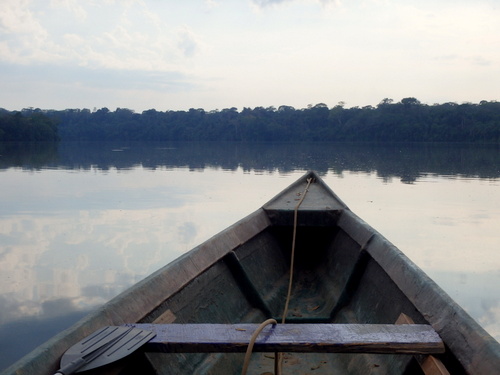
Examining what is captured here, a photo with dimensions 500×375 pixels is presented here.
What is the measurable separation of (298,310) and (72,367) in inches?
110

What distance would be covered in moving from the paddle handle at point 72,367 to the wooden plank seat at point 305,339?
0.32 m

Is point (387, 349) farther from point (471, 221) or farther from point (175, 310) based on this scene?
A: point (471, 221)

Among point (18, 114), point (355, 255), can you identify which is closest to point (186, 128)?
point (18, 114)

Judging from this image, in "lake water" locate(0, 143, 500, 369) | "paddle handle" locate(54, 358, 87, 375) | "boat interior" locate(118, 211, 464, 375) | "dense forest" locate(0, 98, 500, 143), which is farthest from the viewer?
"dense forest" locate(0, 98, 500, 143)

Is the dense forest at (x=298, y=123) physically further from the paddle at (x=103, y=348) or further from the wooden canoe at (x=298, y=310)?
the paddle at (x=103, y=348)

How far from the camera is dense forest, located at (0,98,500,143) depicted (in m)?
60.7

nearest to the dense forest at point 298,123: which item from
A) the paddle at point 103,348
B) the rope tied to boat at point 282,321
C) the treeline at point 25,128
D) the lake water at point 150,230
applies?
the treeline at point 25,128

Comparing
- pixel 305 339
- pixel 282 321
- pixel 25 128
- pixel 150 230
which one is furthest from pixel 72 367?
pixel 25 128

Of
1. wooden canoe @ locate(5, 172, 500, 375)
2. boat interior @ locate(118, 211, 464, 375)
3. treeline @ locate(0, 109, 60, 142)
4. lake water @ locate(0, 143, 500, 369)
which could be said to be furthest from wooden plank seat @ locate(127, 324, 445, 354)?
treeline @ locate(0, 109, 60, 142)

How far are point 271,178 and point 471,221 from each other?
1036cm

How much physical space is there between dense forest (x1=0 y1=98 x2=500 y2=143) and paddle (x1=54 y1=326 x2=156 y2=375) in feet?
196

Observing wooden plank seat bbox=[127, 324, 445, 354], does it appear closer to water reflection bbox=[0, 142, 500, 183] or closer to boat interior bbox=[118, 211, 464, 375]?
boat interior bbox=[118, 211, 464, 375]

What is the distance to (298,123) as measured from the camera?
7775 cm

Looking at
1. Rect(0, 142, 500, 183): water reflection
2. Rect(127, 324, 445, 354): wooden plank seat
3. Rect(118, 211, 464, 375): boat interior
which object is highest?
Rect(127, 324, 445, 354): wooden plank seat
